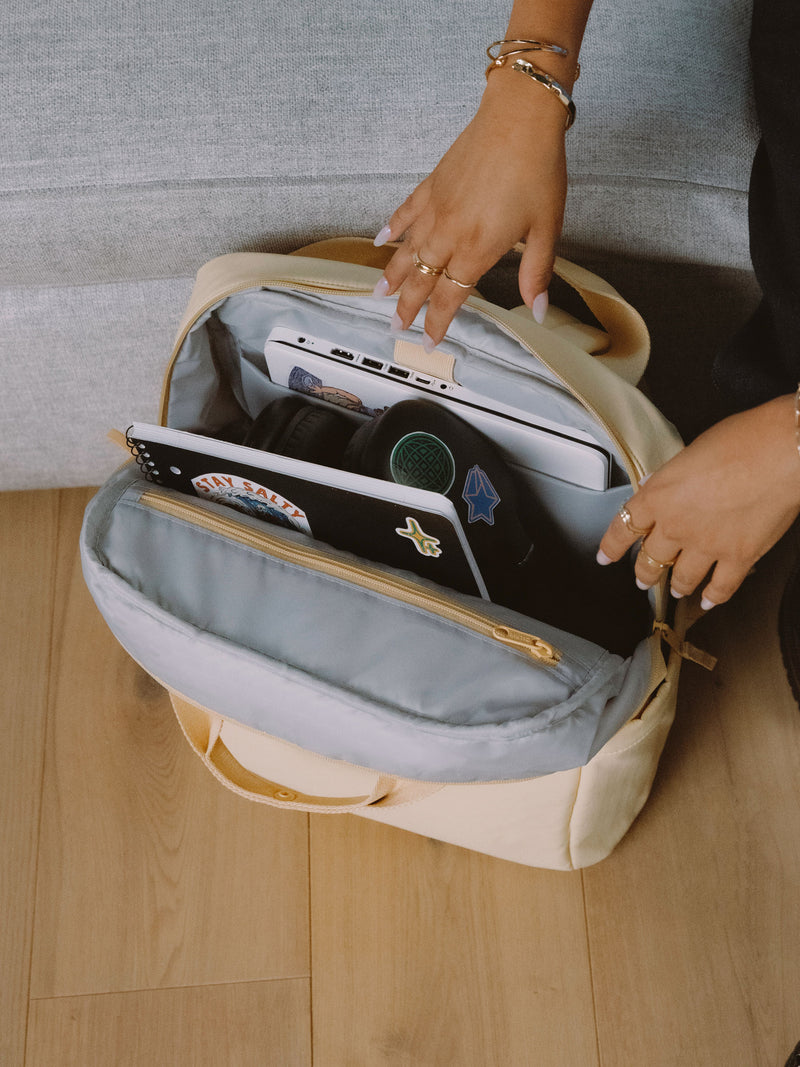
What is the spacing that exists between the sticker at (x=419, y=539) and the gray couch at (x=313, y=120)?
1.01 ft

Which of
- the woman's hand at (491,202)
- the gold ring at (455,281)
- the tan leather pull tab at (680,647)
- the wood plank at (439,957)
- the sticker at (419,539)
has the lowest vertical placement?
the wood plank at (439,957)

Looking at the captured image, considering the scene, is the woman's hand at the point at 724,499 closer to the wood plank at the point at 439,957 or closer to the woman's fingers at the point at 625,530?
the woman's fingers at the point at 625,530

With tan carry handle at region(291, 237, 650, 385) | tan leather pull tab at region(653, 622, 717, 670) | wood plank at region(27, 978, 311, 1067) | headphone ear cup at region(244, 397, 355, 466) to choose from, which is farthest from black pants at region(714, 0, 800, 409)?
wood plank at region(27, 978, 311, 1067)

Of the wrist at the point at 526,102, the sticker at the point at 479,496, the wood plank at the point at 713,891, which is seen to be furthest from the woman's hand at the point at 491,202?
the wood plank at the point at 713,891

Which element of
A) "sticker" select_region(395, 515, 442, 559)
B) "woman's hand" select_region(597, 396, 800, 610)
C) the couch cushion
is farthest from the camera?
the couch cushion

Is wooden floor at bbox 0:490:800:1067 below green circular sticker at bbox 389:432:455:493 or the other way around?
A: below

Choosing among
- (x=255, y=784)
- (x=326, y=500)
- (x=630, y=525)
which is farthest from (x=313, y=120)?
(x=255, y=784)

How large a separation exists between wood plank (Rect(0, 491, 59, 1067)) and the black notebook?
15.2 inches

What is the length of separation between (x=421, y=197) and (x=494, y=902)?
2.07ft

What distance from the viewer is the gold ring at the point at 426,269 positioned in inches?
23.4

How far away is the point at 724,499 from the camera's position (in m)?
0.55

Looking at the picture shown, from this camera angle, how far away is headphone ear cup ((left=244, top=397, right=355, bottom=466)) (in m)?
0.71

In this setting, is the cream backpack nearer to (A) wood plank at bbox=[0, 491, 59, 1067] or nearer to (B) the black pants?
(B) the black pants

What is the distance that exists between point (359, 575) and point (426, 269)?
21 cm
